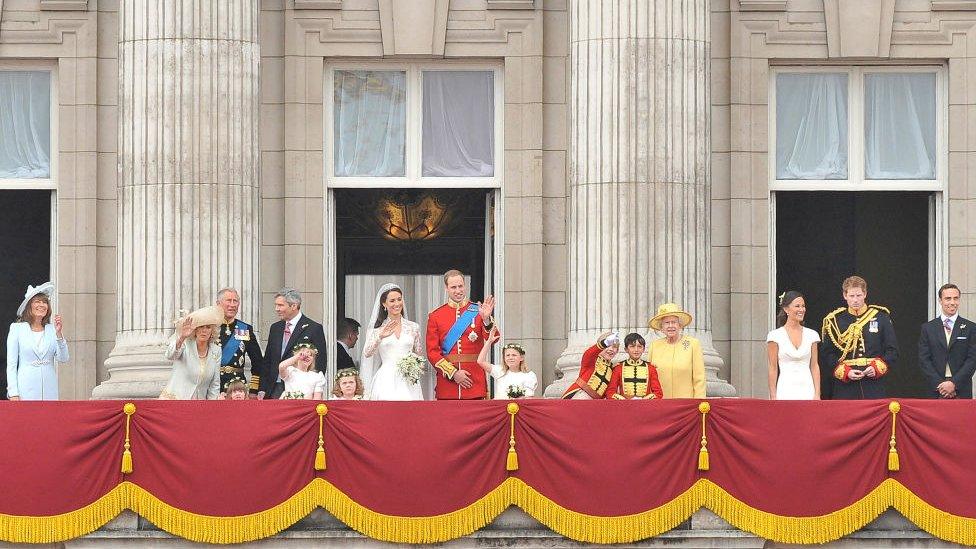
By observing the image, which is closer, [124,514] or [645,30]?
[124,514]

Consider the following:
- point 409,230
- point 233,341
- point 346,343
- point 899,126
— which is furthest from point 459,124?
point 899,126

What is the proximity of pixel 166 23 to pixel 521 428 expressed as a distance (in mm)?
7136

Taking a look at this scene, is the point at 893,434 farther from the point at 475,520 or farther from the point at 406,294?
the point at 406,294

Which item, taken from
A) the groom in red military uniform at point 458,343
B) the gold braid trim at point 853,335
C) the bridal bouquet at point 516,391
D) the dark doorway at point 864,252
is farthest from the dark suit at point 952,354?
the groom in red military uniform at point 458,343

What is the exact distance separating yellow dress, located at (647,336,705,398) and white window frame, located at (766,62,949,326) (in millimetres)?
4847

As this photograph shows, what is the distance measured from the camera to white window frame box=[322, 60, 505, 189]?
29.3 meters

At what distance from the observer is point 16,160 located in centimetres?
2947

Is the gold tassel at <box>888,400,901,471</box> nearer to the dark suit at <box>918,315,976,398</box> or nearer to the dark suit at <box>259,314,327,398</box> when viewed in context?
the dark suit at <box>918,315,976,398</box>

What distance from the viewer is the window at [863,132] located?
29516 millimetres

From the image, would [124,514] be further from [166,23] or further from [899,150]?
[899,150]

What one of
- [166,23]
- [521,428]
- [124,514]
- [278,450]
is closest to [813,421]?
[521,428]

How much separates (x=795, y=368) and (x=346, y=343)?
6399mm

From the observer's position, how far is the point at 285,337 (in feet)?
84.0

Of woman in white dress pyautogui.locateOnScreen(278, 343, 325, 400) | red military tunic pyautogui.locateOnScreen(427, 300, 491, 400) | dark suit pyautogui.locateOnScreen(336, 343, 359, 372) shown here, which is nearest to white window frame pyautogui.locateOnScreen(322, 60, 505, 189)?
dark suit pyautogui.locateOnScreen(336, 343, 359, 372)
